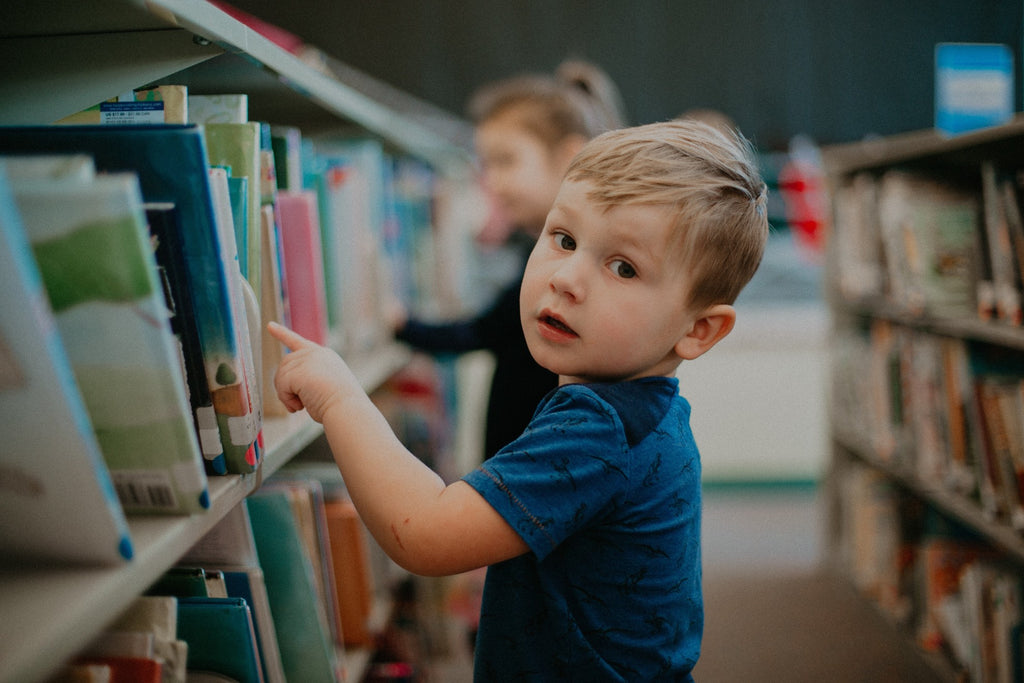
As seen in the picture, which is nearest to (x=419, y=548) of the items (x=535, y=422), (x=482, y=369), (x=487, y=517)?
(x=487, y=517)

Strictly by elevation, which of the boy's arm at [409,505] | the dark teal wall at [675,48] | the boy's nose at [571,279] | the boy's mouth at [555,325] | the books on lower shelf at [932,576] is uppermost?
the dark teal wall at [675,48]

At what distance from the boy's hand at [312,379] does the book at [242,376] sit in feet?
0.12

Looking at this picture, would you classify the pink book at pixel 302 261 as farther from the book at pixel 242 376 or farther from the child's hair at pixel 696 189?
the child's hair at pixel 696 189

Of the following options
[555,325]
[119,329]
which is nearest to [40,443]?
[119,329]

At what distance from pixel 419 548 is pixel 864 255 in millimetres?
2232

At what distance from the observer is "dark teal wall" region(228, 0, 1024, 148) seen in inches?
130

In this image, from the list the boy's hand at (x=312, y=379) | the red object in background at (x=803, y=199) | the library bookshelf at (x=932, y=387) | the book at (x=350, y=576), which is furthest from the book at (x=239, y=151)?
the red object in background at (x=803, y=199)

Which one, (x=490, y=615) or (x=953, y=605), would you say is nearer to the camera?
(x=490, y=615)

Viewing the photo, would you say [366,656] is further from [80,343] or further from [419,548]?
[80,343]

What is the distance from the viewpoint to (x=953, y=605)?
1.93 m

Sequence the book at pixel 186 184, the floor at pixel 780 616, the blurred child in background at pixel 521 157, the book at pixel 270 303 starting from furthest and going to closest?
the floor at pixel 780 616 < the blurred child in background at pixel 521 157 < the book at pixel 270 303 < the book at pixel 186 184

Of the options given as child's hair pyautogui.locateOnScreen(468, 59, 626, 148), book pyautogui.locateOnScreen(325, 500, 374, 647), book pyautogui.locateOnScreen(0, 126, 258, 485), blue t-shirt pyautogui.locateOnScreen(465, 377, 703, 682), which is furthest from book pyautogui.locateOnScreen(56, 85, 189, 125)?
child's hair pyautogui.locateOnScreen(468, 59, 626, 148)

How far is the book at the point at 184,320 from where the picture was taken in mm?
622

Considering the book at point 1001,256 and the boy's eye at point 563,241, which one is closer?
the boy's eye at point 563,241
